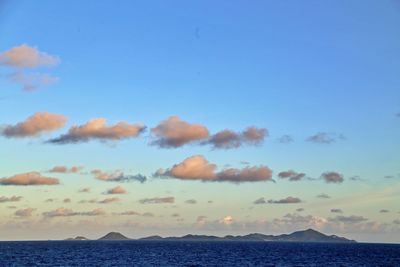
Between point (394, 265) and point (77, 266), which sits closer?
point (77, 266)

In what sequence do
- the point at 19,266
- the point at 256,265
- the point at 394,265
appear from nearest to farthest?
the point at 19,266 → the point at 256,265 → the point at 394,265

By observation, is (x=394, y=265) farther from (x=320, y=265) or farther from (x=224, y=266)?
(x=224, y=266)

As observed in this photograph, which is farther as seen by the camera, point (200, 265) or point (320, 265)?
point (320, 265)

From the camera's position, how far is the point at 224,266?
4456 inches

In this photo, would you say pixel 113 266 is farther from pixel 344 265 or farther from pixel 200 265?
pixel 344 265

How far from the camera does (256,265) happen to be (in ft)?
385

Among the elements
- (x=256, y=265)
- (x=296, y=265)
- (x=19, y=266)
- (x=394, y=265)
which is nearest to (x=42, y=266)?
(x=19, y=266)

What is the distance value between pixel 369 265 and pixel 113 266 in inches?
2363

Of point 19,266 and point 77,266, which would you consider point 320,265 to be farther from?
point 19,266

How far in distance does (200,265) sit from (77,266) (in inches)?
972

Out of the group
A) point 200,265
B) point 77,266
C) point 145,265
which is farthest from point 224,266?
point 77,266

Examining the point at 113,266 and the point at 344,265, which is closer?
the point at 113,266

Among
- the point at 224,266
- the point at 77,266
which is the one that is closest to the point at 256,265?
the point at 224,266

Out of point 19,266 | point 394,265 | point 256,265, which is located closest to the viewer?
point 19,266
